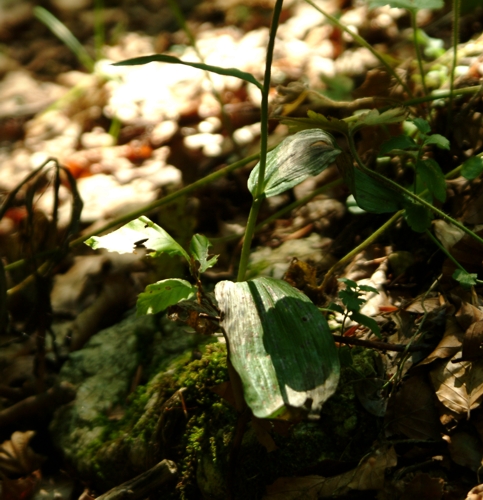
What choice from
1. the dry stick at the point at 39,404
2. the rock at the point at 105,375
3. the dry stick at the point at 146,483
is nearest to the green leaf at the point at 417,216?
the rock at the point at 105,375

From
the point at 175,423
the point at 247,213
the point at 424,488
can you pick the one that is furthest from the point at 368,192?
the point at 247,213

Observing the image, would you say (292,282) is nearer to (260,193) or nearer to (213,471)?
(260,193)

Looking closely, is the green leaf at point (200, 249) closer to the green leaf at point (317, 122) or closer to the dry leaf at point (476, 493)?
the green leaf at point (317, 122)

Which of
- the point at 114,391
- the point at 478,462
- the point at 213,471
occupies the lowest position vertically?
the point at 114,391

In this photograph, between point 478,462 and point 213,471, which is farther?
point 213,471

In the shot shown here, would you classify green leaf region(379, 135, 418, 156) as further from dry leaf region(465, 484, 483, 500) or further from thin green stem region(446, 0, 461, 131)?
dry leaf region(465, 484, 483, 500)

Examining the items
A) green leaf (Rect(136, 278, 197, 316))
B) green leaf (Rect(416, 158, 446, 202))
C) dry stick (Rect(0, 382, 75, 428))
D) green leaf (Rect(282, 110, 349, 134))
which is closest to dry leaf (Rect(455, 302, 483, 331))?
green leaf (Rect(416, 158, 446, 202))

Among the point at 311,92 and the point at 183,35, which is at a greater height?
the point at 311,92

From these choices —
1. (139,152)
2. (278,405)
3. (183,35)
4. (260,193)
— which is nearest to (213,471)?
(278,405)

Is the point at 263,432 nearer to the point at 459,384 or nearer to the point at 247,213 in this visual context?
the point at 459,384
